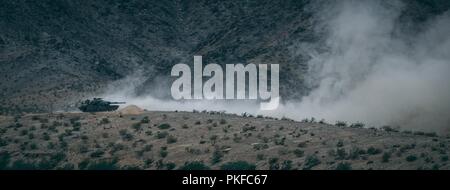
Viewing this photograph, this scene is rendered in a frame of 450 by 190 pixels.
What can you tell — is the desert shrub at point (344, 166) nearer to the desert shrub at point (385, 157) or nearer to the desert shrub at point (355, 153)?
the desert shrub at point (355, 153)

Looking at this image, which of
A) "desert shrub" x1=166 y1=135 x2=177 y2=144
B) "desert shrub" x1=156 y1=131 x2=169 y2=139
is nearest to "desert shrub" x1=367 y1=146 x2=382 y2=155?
"desert shrub" x1=166 y1=135 x2=177 y2=144

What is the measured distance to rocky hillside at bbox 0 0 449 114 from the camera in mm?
60719

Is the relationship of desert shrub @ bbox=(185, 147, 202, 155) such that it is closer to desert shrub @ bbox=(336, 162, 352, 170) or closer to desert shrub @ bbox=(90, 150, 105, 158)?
desert shrub @ bbox=(90, 150, 105, 158)

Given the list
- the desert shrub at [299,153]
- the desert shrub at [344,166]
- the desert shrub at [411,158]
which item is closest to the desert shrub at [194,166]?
the desert shrub at [299,153]

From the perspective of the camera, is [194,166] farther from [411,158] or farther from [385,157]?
[411,158]

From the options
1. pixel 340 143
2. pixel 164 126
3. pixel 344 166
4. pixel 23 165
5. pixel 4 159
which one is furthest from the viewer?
pixel 164 126

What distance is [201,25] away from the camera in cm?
7338

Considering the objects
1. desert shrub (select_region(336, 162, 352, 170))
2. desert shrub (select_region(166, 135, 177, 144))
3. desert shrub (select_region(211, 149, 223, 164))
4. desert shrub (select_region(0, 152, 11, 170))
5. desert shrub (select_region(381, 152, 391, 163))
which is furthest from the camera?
desert shrub (select_region(166, 135, 177, 144))

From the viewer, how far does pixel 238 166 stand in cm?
2855

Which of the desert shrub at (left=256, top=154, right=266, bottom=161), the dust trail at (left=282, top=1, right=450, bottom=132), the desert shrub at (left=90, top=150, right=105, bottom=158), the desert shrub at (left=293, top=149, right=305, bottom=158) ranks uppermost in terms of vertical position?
the dust trail at (left=282, top=1, right=450, bottom=132)

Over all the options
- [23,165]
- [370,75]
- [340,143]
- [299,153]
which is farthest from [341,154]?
[370,75]

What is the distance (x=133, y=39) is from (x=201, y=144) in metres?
39.9

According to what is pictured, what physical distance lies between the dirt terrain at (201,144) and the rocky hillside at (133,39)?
16628 millimetres

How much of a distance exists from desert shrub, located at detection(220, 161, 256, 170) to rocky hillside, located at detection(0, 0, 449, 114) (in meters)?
27.9
